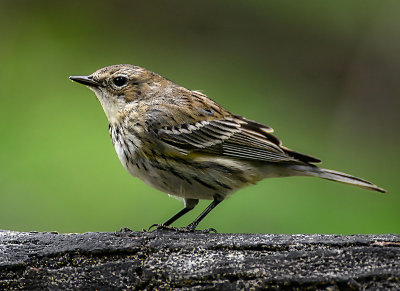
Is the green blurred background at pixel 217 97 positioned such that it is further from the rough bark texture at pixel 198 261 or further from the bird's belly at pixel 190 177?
the rough bark texture at pixel 198 261

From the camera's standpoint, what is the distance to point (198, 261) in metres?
3.82

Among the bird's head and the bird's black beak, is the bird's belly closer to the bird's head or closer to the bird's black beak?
the bird's head

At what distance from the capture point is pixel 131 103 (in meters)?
5.65

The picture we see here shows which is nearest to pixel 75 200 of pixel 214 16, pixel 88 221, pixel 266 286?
pixel 88 221

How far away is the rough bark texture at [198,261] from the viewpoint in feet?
11.8

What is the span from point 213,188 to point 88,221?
6.67ft

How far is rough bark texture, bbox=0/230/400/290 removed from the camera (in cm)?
360

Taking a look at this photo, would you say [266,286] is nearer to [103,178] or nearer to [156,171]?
[156,171]

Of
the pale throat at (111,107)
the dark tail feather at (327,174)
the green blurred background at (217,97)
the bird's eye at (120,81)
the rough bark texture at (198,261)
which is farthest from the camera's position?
the green blurred background at (217,97)

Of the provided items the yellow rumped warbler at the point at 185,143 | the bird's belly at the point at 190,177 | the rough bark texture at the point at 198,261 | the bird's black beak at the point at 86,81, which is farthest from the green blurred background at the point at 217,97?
the rough bark texture at the point at 198,261

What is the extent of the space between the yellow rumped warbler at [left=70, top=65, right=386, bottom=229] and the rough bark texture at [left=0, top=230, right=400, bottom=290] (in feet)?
3.38

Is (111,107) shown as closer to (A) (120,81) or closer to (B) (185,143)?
(A) (120,81)

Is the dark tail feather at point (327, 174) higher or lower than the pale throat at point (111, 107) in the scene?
lower

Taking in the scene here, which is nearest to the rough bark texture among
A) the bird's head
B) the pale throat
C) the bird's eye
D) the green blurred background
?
the pale throat
